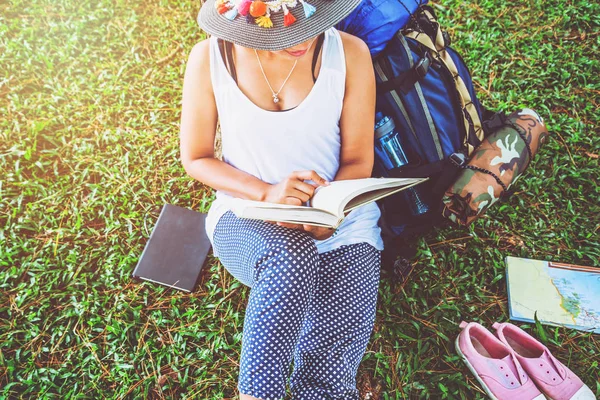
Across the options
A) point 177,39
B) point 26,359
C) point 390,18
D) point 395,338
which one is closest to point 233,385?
point 395,338

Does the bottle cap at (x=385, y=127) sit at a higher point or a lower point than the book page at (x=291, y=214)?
lower

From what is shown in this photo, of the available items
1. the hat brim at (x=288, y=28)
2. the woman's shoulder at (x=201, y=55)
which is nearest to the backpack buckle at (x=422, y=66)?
the hat brim at (x=288, y=28)

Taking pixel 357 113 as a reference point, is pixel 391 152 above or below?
below

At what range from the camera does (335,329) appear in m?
1.96

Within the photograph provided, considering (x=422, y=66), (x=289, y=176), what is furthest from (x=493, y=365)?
(x=422, y=66)

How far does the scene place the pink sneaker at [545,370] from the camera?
86.3 inches

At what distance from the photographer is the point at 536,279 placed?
2.59 metres

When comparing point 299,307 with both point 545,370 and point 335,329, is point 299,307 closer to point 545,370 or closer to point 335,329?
point 335,329

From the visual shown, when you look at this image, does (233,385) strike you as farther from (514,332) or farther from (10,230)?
(10,230)

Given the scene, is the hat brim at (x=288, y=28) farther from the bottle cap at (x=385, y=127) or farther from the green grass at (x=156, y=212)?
the green grass at (x=156, y=212)

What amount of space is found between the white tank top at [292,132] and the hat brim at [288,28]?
0.30 metres

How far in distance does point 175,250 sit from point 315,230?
1169mm

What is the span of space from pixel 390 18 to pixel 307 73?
54cm

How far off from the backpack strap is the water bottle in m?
0.39
